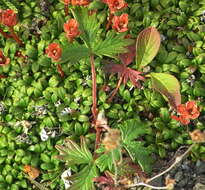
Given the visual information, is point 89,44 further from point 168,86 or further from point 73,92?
point 168,86

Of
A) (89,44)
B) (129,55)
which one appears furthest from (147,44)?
(89,44)

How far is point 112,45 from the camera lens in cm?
272

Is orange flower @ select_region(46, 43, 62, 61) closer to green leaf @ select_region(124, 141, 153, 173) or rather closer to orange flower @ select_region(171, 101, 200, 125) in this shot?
green leaf @ select_region(124, 141, 153, 173)

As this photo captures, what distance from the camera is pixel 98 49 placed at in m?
2.71

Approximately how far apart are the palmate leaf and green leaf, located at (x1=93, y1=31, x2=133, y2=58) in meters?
0.47

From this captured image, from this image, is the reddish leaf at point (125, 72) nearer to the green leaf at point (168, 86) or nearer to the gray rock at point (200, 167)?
the green leaf at point (168, 86)

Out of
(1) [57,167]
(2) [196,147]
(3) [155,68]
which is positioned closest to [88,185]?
→ (1) [57,167]

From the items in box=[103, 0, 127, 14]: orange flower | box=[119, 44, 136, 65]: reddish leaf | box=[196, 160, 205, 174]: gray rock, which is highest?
box=[103, 0, 127, 14]: orange flower

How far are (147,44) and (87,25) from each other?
435 mm

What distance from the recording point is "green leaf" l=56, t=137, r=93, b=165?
2.56 m

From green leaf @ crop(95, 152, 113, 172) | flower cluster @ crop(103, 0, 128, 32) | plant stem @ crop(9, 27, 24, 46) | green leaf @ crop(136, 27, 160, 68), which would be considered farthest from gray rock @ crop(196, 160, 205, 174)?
plant stem @ crop(9, 27, 24, 46)

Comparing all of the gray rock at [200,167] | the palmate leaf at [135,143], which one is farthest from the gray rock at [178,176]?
the palmate leaf at [135,143]

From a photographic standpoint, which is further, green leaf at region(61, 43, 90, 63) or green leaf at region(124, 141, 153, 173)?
green leaf at region(61, 43, 90, 63)

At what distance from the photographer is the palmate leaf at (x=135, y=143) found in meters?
2.54
